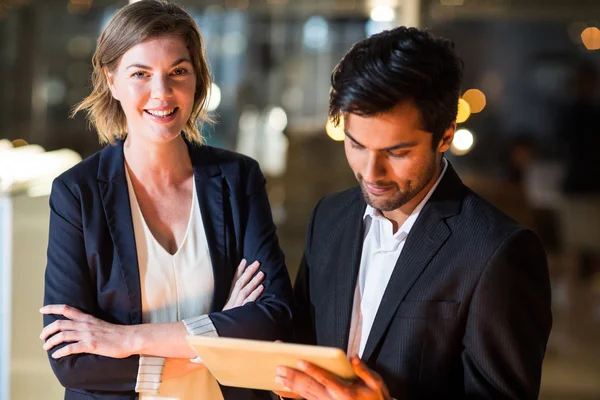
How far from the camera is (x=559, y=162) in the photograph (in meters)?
6.77

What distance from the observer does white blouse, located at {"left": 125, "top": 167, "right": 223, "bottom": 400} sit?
214 centimetres

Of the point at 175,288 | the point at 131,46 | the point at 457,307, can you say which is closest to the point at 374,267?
the point at 457,307

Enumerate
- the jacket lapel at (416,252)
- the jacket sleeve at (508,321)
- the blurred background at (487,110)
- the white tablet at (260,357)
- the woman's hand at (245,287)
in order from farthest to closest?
1. the blurred background at (487,110)
2. the woman's hand at (245,287)
3. the jacket lapel at (416,252)
4. the jacket sleeve at (508,321)
5. the white tablet at (260,357)

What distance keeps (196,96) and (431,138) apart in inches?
30.3

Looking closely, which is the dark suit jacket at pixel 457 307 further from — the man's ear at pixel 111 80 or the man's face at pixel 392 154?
the man's ear at pixel 111 80

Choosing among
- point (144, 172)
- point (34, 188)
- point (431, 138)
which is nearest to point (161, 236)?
point (144, 172)

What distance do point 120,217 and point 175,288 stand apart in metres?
0.24

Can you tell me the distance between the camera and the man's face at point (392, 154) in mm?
1859

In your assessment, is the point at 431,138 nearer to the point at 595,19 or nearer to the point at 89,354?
the point at 89,354

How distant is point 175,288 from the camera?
2.16m

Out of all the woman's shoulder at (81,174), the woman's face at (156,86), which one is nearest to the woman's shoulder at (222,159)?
the woman's face at (156,86)

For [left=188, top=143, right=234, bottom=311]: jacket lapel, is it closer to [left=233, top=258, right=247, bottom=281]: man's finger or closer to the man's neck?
[left=233, top=258, right=247, bottom=281]: man's finger

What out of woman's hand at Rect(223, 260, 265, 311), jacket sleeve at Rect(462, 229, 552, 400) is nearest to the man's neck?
jacket sleeve at Rect(462, 229, 552, 400)

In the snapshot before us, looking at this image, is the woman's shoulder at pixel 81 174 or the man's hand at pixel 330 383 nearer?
the man's hand at pixel 330 383
